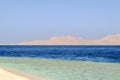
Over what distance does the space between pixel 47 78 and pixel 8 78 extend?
3.37m

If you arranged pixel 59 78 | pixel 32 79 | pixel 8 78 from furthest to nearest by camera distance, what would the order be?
pixel 59 78, pixel 32 79, pixel 8 78

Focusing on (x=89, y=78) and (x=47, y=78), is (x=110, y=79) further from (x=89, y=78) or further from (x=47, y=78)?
(x=47, y=78)

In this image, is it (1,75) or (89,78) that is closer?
(1,75)

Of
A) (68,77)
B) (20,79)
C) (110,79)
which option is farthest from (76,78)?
(20,79)

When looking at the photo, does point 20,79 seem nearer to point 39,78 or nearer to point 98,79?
point 39,78

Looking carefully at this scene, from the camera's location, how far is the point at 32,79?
1994 centimetres

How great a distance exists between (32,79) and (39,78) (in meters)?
0.98

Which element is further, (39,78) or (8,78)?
(39,78)

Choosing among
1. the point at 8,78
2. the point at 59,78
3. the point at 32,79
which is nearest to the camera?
the point at 8,78

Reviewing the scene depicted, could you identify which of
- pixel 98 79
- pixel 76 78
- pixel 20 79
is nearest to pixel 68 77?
pixel 76 78

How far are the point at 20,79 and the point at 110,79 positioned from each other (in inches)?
242

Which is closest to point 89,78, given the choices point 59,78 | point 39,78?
point 59,78

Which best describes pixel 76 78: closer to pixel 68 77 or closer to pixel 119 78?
pixel 68 77

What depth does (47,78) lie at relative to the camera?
2111 centimetres
